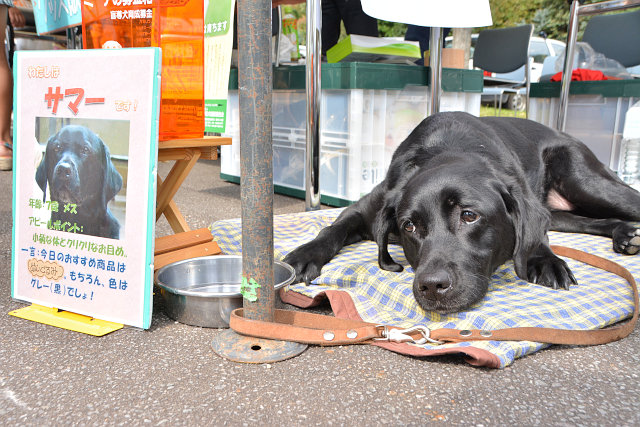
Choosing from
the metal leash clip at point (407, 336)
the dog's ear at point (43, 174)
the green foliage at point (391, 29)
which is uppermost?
the green foliage at point (391, 29)

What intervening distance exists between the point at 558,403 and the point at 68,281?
1.62 meters

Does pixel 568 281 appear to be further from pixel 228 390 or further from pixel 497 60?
pixel 497 60

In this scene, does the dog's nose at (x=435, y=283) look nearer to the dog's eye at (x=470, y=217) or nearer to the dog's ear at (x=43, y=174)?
the dog's eye at (x=470, y=217)

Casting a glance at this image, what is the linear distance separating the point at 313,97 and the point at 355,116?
45cm

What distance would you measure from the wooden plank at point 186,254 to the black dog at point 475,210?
0.34 metres

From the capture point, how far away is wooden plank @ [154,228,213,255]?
85.7 inches

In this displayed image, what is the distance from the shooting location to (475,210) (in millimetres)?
2029

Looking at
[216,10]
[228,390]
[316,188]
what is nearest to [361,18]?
[316,188]

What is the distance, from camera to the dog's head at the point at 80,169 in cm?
187

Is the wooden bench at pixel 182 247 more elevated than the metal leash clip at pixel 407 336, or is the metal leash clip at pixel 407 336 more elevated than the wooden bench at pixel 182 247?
the wooden bench at pixel 182 247

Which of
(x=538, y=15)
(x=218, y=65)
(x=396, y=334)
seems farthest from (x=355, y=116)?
(x=538, y=15)

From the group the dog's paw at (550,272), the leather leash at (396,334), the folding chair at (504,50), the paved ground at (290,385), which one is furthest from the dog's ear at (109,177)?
the folding chair at (504,50)

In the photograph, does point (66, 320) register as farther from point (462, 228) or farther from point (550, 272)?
point (550, 272)

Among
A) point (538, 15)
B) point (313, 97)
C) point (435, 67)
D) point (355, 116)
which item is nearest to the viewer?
point (313, 97)
